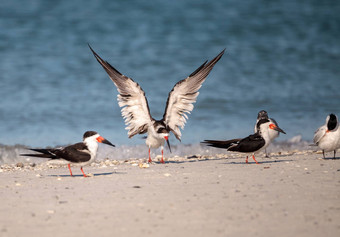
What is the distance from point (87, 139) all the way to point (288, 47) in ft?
64.0

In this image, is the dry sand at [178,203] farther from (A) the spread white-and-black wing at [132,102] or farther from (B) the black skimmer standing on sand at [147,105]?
(A) the spread white-and-black wing at [132,102]

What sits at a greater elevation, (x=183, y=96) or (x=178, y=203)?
(x=183, y=96)

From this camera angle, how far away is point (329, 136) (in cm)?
805

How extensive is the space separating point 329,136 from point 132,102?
3.22 m

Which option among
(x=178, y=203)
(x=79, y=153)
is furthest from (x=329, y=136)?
(x=178, y=203)

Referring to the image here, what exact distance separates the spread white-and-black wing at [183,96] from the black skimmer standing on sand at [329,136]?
2.14 m

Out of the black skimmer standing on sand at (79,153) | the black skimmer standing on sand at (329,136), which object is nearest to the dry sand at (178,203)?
the black skimmer standing on sand at (79,153)

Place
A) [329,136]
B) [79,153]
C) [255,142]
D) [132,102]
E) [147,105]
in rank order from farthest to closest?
[132,102]
[147,105]
[329,136]
[255,142]
[79,153]

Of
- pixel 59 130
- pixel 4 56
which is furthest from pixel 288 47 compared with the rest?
pixel 59 130

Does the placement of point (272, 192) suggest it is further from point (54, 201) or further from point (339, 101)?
point (339, 101)

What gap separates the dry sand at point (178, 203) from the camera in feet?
13.3

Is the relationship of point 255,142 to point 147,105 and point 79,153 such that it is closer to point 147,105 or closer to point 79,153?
point 147,105

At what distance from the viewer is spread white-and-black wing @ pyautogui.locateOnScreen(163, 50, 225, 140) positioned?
927 centimetres

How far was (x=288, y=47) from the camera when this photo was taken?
2505 cm
